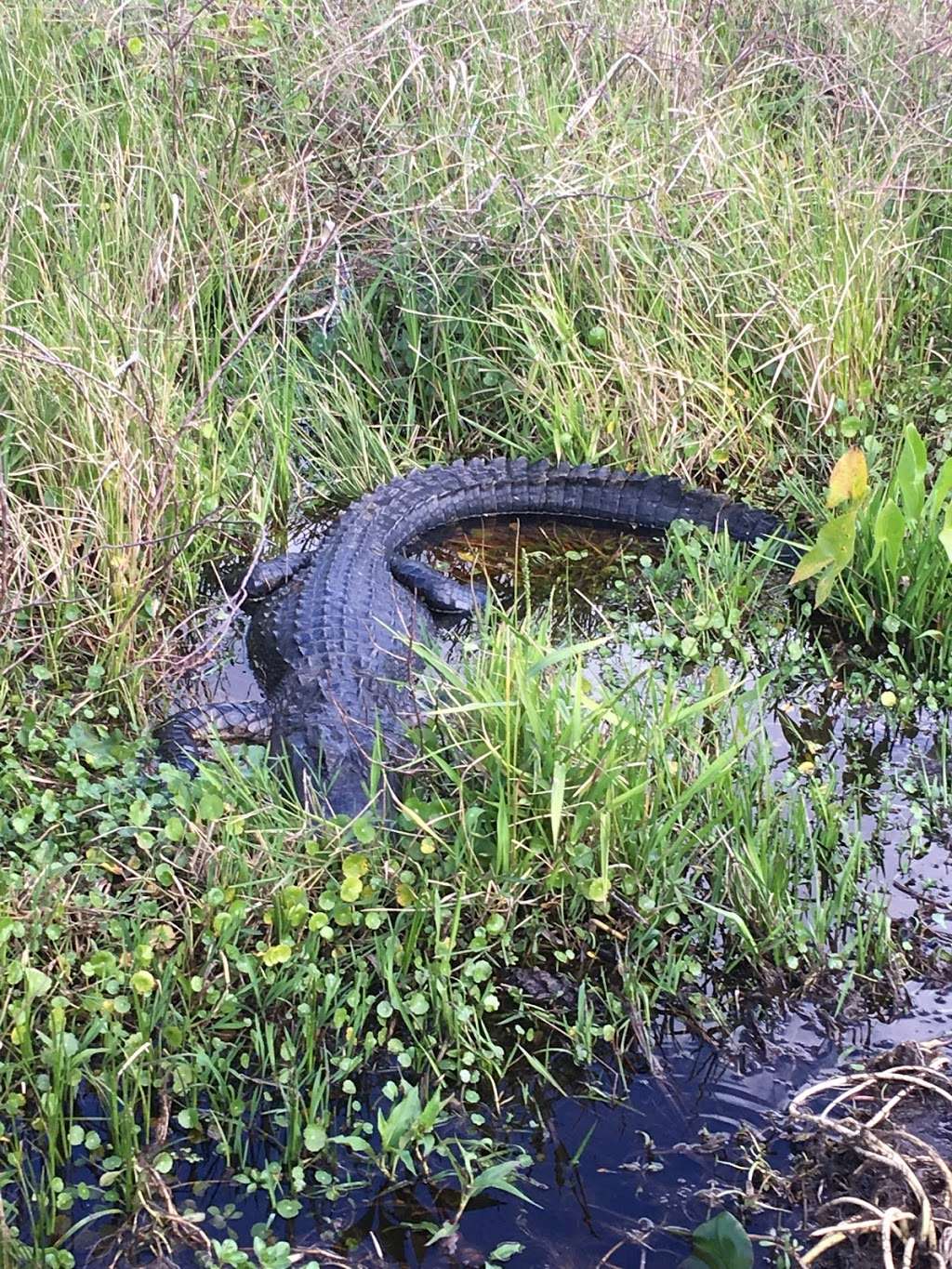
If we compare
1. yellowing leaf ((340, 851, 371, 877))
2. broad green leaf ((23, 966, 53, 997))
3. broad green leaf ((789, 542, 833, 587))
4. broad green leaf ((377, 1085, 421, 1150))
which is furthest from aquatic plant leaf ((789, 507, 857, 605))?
broad green leaf ((23, 966, 53, 997))

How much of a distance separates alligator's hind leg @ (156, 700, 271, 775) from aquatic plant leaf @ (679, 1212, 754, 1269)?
5.18 feet

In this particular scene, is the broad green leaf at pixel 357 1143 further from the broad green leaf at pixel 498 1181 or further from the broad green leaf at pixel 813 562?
the broad green leaf at pixel 813 562

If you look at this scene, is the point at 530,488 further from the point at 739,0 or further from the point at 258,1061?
the point at 739,0

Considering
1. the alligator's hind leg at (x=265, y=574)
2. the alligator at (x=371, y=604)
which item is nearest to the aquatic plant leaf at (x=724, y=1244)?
the alligator at (x=371, y=604)

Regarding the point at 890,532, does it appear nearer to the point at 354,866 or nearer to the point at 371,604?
the point at 371,604

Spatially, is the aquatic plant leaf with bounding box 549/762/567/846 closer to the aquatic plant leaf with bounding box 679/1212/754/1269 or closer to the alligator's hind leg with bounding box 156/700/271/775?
the aquatic plant leaf with bounding box 679/1212/754/1269

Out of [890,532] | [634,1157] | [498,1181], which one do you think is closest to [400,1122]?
[498,1181]

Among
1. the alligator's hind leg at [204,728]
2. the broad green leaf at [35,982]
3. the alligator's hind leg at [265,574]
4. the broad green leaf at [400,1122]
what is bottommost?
the broad green leaf at [400,1122]

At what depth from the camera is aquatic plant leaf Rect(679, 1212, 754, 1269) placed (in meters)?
1.93

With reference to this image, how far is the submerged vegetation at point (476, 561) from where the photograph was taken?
233 centimetres

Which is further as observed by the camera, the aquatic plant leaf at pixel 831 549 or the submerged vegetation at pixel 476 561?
the aquatic plant leaf at pixel 831 549

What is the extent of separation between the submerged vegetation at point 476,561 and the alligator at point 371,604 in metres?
0.12

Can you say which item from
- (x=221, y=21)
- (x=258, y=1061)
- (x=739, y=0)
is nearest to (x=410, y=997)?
(x=258, y=1061)

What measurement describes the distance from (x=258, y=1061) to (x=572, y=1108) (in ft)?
1.91
